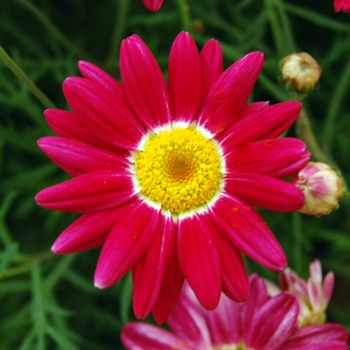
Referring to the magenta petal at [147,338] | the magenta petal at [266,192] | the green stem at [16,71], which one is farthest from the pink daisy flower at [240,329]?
the green stem at [16,71]

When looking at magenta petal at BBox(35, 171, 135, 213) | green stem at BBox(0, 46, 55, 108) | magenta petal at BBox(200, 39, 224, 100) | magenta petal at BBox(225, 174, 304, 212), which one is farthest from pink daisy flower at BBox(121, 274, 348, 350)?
green stem at BBox(0, 46, 55, 108)

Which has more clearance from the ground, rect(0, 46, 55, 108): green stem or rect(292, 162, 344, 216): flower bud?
rect(0, 46, 55, 108): green stem

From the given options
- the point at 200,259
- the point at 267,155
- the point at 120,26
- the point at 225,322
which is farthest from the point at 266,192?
the point at 120,26

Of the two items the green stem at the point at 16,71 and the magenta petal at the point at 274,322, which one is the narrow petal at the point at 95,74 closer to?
the green stem at the point at 16,71

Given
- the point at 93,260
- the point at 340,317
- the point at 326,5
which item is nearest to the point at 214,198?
the point at 93,260

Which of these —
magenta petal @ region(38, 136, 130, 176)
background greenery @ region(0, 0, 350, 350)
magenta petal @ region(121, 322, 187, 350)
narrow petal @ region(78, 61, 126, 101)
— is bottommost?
magenta petal @ region(121, 322, 187, 350)

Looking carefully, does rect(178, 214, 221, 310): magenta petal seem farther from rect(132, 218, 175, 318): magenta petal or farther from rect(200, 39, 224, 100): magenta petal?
rect(200, 39, 224, 100): magenta petal
